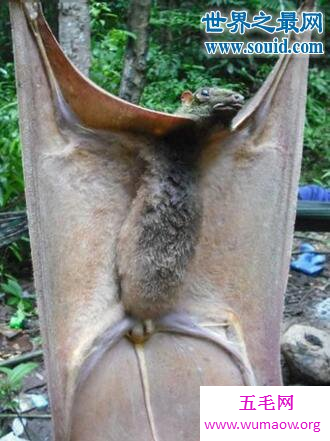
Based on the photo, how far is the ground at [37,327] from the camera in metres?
3.07

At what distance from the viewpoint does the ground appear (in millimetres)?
3070

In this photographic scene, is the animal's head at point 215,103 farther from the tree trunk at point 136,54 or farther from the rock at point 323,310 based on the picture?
the rock at point 323,310

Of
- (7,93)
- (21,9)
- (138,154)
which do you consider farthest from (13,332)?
(7,93)

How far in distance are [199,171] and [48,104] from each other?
59cm

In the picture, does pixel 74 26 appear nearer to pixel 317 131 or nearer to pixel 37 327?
pixel 37 327

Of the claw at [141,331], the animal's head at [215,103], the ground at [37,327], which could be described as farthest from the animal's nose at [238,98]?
the ground at [37,327]

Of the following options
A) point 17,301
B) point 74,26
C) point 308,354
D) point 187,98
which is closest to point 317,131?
point 17,301

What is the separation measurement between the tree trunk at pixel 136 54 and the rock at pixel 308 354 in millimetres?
1498

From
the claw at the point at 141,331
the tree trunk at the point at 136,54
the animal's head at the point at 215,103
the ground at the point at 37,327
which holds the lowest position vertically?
the ground at the point at 37,327

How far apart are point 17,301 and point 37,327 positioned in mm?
244

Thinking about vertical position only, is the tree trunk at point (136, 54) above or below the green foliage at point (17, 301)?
above

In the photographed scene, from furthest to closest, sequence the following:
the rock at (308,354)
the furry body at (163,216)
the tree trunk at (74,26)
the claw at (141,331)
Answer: the rock at (308,354) → the tree trunk at (74,26) → the claw at (141,331) → the furry body at (163,216)

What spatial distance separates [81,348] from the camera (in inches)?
90.6

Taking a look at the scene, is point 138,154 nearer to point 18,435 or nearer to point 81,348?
point 81,348
